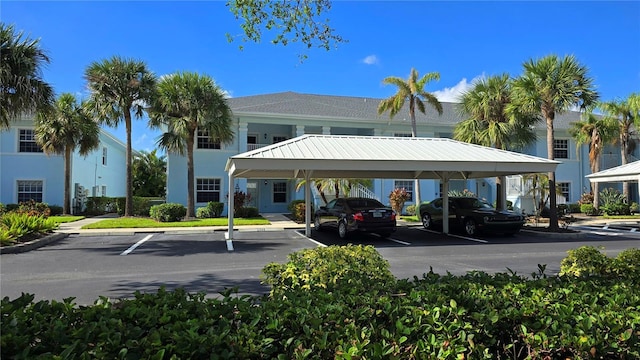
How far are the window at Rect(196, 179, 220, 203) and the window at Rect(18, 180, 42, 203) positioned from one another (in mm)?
9649

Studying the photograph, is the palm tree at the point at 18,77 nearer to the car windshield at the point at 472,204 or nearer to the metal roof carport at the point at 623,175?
the car windshield at the point at 472,204

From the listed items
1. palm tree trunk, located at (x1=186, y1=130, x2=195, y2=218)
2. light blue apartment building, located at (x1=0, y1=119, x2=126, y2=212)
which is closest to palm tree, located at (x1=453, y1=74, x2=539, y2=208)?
palm tree trunk, located at (x1=186, y1=130, x2=195, y2=218)

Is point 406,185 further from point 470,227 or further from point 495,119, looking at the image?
point 470,227

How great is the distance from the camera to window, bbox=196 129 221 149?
25.1 meters

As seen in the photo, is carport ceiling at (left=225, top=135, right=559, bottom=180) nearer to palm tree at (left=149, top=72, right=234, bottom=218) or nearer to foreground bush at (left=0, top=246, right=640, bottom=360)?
palm tree at (left=149, top=72, right=234, bottom=218)

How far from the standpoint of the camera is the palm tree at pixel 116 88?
2009 cm

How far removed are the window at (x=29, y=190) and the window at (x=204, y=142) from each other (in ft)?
32.6

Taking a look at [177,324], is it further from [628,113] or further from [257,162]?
[628,113]

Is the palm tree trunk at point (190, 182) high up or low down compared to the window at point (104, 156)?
down

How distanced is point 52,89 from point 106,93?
660 cm

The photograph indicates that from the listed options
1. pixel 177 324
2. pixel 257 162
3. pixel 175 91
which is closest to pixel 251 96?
pixel 175 91

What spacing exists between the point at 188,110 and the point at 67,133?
303 inches

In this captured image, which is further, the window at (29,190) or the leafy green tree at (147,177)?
the leafy green tree at (147,177)

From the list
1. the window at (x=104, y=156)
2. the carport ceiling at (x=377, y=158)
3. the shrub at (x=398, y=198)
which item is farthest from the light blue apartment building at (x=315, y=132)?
the window at (x=104, y=156)
